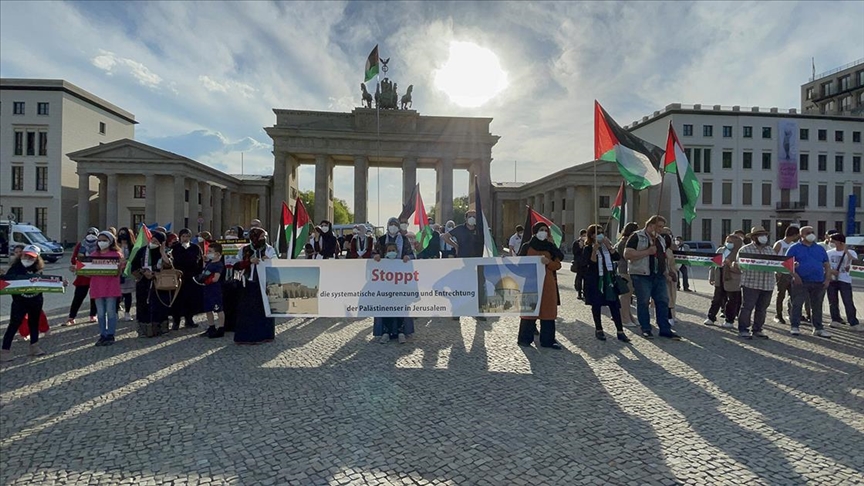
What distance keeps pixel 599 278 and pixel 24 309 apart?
9.06 metres

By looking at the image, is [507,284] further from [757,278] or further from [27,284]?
[27,284]

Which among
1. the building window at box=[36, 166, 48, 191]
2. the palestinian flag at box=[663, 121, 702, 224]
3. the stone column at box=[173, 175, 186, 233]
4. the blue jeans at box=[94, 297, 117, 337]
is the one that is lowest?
the blue jeans at box=[94, 297, 117, 337]

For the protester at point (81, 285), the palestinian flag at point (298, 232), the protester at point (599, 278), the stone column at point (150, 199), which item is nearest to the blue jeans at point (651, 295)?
the protester at point (599, 278)

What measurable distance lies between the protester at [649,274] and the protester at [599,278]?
0.43 metres

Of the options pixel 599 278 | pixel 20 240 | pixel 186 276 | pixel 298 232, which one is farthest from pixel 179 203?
pixel 599 278

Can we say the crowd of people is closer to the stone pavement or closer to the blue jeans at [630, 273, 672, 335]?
the blue jeans at [630, 273, 672, 335]

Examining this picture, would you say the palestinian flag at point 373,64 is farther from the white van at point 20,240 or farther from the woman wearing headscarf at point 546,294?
the white van at point 20,240

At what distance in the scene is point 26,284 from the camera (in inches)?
265

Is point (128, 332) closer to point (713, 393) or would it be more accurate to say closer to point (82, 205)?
point (713, 393)

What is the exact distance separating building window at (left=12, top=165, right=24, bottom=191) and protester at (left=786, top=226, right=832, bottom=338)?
6765 centimetres

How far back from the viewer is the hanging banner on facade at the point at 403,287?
295 inches

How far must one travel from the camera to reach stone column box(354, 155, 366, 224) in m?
52.2

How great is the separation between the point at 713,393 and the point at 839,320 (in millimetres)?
7050

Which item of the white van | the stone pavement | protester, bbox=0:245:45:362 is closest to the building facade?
the white van
